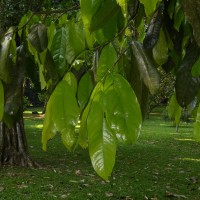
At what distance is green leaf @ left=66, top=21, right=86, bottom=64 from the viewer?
979 millimetres

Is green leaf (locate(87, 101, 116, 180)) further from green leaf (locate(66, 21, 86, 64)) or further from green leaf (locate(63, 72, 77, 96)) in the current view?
green leaf (locate(66, 21, 86, 64))

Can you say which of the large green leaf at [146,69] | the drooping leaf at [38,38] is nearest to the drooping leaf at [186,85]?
the large green leaf at [146,69]

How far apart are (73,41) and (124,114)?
14.7 inches

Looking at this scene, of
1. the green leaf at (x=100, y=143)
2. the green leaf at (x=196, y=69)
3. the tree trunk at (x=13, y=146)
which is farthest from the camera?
the tree trunk at (x=13, y=146)

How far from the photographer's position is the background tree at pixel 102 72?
2.25 ft

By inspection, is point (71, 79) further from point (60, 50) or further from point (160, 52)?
point (160, 52)

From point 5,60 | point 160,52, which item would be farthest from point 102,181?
point 5,60

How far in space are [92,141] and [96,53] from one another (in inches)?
14.6

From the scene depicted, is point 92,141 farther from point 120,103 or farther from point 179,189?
point 179,189

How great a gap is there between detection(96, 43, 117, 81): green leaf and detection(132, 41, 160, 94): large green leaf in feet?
0.18

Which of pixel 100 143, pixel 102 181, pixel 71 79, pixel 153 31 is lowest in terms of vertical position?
pixel 102 181

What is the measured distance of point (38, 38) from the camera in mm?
952

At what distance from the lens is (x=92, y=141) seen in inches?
26.3

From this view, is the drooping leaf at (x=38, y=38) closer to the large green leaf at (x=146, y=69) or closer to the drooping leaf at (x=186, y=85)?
the large green leaf at (x=146, y=69)
